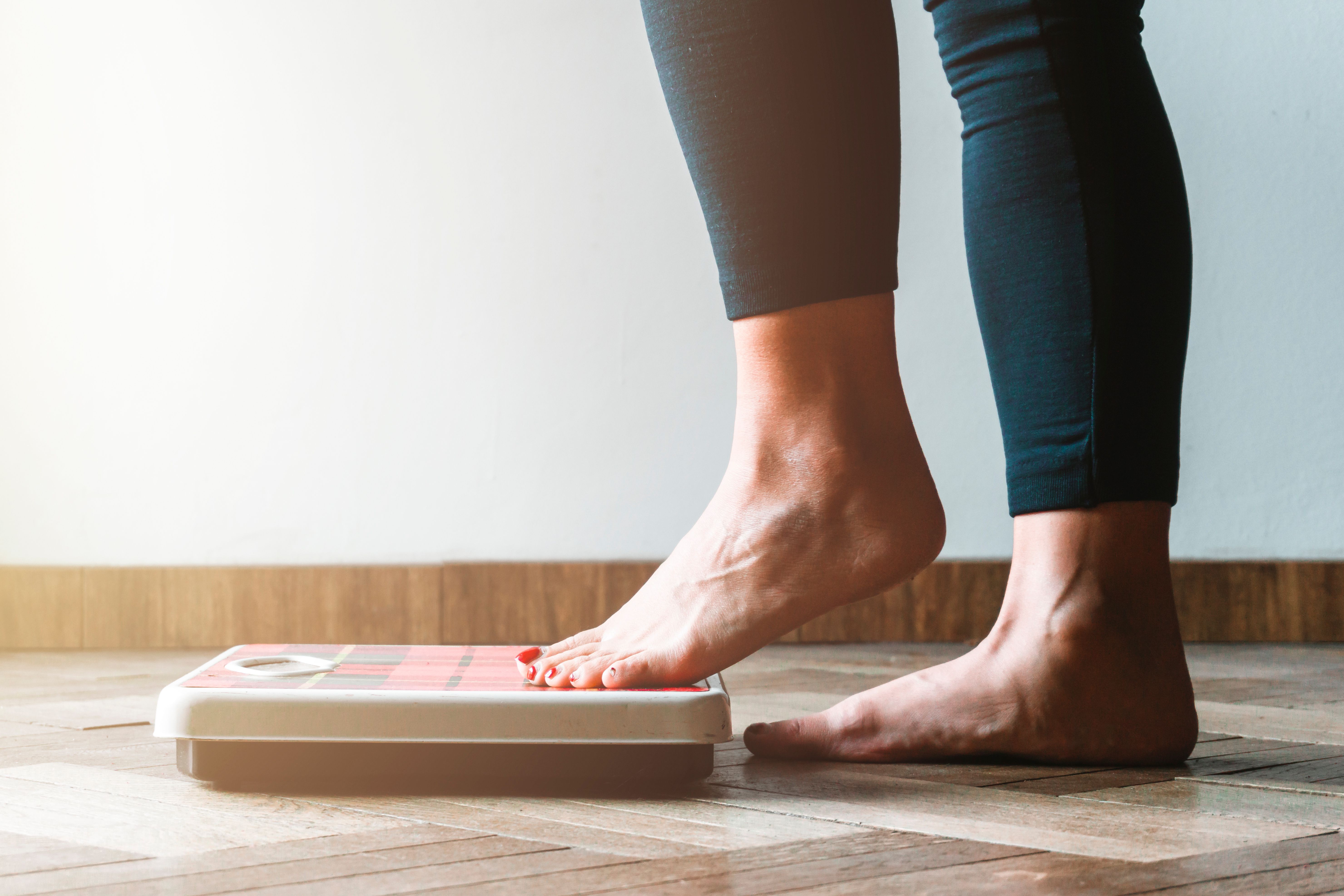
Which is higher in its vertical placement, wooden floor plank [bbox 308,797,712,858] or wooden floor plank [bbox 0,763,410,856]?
wooden floor plank [bbox 0,763,410,856]

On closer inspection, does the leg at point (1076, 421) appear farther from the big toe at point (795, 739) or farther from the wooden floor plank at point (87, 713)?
the wooden floor plank at point (87, 713)

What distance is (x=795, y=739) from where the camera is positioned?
665 millimetres

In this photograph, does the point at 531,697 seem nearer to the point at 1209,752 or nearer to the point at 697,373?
the point at 1209,752

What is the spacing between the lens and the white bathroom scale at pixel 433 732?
0.55 m

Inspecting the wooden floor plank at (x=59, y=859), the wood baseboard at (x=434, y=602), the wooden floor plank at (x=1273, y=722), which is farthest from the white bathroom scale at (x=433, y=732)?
the wood baseboard at (x=434, y=602)

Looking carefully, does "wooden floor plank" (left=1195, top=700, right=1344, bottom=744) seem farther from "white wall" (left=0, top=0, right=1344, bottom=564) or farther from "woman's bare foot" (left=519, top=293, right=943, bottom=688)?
"white wall" (left=0, top=0, right=1344, bottom=564)

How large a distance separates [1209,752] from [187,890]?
0.55 meters

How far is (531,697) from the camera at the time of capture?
1.83 ft

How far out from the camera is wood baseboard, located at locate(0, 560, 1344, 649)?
4.75ft

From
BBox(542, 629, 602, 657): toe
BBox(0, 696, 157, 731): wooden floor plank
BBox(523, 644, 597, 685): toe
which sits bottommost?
BBox(0, 696, 157, 731): wooden floor plank

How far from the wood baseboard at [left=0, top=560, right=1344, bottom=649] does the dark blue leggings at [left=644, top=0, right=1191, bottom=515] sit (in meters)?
0.82

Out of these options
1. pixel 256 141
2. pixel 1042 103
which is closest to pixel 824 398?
pixel 1042 103

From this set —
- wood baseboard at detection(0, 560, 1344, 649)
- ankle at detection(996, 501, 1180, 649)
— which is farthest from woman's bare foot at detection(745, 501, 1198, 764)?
wood baseboard at detection(0, 560, 1344, 649)

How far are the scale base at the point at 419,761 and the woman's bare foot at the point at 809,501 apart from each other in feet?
0.27
